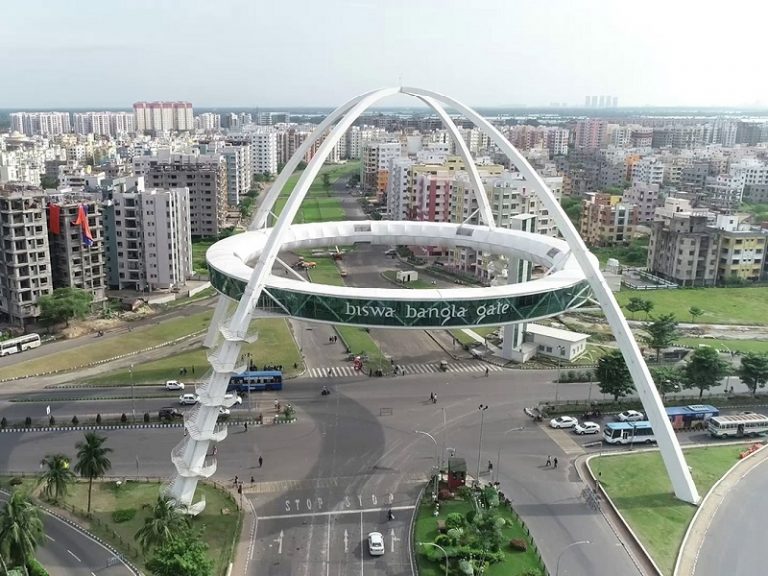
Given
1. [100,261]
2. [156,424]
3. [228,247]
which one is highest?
[228,247]

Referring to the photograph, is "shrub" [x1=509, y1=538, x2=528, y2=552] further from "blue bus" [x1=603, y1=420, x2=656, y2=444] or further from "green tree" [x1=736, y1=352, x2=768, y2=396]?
"green tree" [x1=736, y1=352, x2=768, y2=396]

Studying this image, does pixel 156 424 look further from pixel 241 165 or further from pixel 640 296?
pixel 241 165

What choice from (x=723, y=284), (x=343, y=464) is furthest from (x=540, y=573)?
(x=723, y=284)

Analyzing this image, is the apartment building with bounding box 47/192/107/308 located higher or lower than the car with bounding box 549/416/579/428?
higher

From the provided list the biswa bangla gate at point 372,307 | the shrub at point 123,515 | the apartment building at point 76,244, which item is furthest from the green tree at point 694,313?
the apartment building at point 76,244

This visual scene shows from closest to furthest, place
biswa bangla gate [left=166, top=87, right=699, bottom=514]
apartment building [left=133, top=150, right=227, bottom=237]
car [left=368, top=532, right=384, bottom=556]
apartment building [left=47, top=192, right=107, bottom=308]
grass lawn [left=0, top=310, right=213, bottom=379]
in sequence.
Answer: car [left=368, top=532, right=384, bottom=556]
biswa bangla gate [left=166, top=87, right=699, bottom=514]
grass lawn [left=0, top=310, right=213, bottom=379]
apartment building [left=47, top=192, right=107, bottom=308]
apartment building [left=133, top=150, right=227, bottom=237]

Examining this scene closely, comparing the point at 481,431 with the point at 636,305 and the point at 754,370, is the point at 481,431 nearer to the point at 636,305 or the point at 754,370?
the point at 754,370

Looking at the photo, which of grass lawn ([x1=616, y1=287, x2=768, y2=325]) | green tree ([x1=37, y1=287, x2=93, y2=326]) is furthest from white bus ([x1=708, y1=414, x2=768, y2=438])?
green tree ([x1=37, y1=287, x2=93, y2=326])
